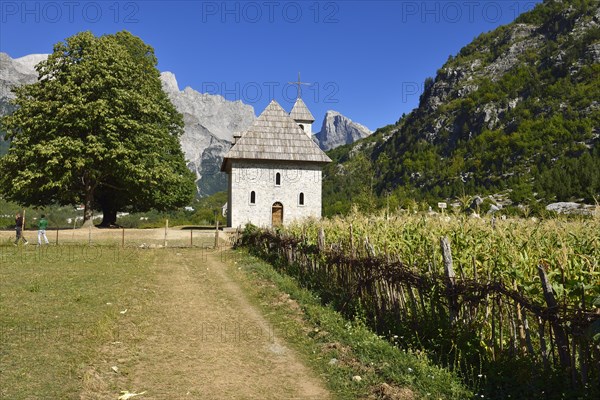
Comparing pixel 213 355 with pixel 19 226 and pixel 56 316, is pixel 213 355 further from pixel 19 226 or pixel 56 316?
pixel 19 226

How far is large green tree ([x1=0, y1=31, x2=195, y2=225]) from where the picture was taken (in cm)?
2838

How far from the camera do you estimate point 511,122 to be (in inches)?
3669

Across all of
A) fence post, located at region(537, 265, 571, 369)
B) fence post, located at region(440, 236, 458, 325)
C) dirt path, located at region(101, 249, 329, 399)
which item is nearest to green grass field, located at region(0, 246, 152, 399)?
dirt path, located at region(101, 249, 329, 399)

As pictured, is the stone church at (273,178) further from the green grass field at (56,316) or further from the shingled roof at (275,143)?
the green grass field at (56,316)

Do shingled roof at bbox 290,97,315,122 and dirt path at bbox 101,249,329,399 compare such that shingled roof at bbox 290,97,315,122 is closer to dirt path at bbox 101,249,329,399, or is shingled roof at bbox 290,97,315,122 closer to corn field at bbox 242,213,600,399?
corn field at bbox 242,213,600,399

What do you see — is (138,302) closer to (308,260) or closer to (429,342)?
(308,260)

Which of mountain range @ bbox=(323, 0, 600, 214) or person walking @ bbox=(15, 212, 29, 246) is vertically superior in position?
mountain range @ bbox=(323, 0, 600, 214)

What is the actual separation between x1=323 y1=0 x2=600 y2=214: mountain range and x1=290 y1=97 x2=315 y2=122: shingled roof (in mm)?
13270

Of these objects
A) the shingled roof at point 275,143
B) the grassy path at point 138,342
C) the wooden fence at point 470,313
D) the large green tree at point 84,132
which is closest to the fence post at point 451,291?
the wooden fence at point 470,313

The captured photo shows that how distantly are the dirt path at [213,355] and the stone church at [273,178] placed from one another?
23.1 m

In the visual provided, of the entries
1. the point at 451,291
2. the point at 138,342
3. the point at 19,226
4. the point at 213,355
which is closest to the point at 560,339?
the point at 451,291

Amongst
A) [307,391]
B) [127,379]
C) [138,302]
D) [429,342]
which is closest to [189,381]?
[127,379]

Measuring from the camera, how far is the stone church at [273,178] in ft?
115

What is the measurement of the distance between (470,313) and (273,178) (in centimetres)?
2938
